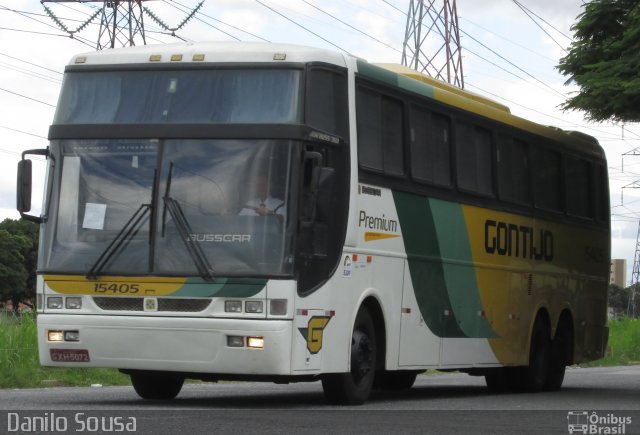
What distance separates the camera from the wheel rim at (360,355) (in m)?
16.0

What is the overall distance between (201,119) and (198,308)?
1.86m

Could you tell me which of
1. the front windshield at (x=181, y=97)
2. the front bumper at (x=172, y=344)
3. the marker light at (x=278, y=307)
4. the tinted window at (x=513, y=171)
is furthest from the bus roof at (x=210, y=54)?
the tinted window at (x=513, y=171)

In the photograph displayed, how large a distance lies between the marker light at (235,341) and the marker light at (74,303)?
157cm

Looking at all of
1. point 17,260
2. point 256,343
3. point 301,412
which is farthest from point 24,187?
point 17,260

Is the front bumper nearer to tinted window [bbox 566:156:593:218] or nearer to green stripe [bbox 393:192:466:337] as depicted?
green stripe [bbox 393:192:466:337]

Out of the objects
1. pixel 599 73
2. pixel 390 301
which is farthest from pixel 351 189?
pixel 599 73

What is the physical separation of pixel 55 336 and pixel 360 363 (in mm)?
3134

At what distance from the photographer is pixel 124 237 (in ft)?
49.6

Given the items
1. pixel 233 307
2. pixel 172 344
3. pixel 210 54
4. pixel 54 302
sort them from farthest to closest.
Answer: pixel 210 54, pixel 54 302, pixel 172 344, pixel 233 307

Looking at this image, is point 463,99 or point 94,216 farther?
point 463,99

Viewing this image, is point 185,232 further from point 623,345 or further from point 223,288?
point 623,345

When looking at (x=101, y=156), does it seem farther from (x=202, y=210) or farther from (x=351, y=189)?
(x=351, y=189)

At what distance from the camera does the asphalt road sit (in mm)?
12328

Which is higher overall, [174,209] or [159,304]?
[174,209]
